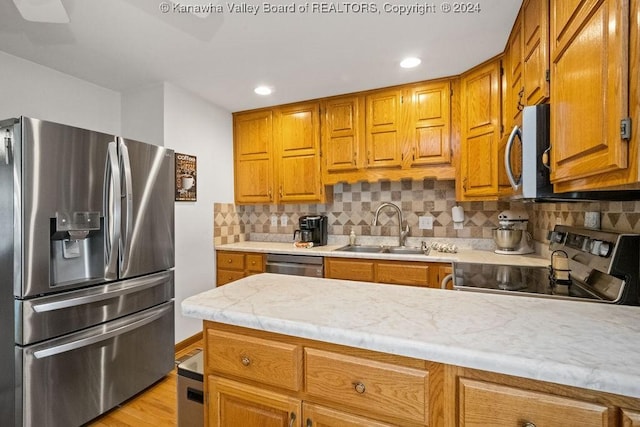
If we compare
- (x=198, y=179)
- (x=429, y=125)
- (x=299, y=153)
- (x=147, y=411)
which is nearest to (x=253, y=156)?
(x=299, y=153)

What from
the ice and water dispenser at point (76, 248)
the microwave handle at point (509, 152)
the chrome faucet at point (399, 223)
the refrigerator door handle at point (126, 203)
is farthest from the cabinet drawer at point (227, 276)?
the microwave handle at point (509, 152)


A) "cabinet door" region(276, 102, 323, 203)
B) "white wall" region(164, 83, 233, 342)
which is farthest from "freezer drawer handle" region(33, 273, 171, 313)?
"cabinet door" region(276, 102, 323, 203)

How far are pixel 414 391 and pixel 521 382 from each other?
242 millimetres

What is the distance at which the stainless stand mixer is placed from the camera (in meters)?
2.38

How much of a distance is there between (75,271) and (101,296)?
203 mm

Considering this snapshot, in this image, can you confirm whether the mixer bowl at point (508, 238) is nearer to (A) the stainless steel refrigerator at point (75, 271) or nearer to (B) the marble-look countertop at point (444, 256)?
(B) the marble-look countertop at point (444, 256)

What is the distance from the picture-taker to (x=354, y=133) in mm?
2910

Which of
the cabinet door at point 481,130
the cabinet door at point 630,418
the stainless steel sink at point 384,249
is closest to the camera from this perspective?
the cabinet door at point 630,418

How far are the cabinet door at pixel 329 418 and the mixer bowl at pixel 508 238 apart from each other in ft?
6.89

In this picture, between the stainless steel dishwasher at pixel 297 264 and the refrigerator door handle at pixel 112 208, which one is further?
the stainless steel dishwasher at pixel 297 264

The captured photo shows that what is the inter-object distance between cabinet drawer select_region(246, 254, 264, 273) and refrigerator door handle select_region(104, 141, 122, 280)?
1.31 meters

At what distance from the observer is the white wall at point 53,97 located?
2.11 meters

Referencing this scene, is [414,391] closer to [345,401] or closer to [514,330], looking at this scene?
[345,401]

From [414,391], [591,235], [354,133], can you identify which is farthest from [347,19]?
[414,391]
